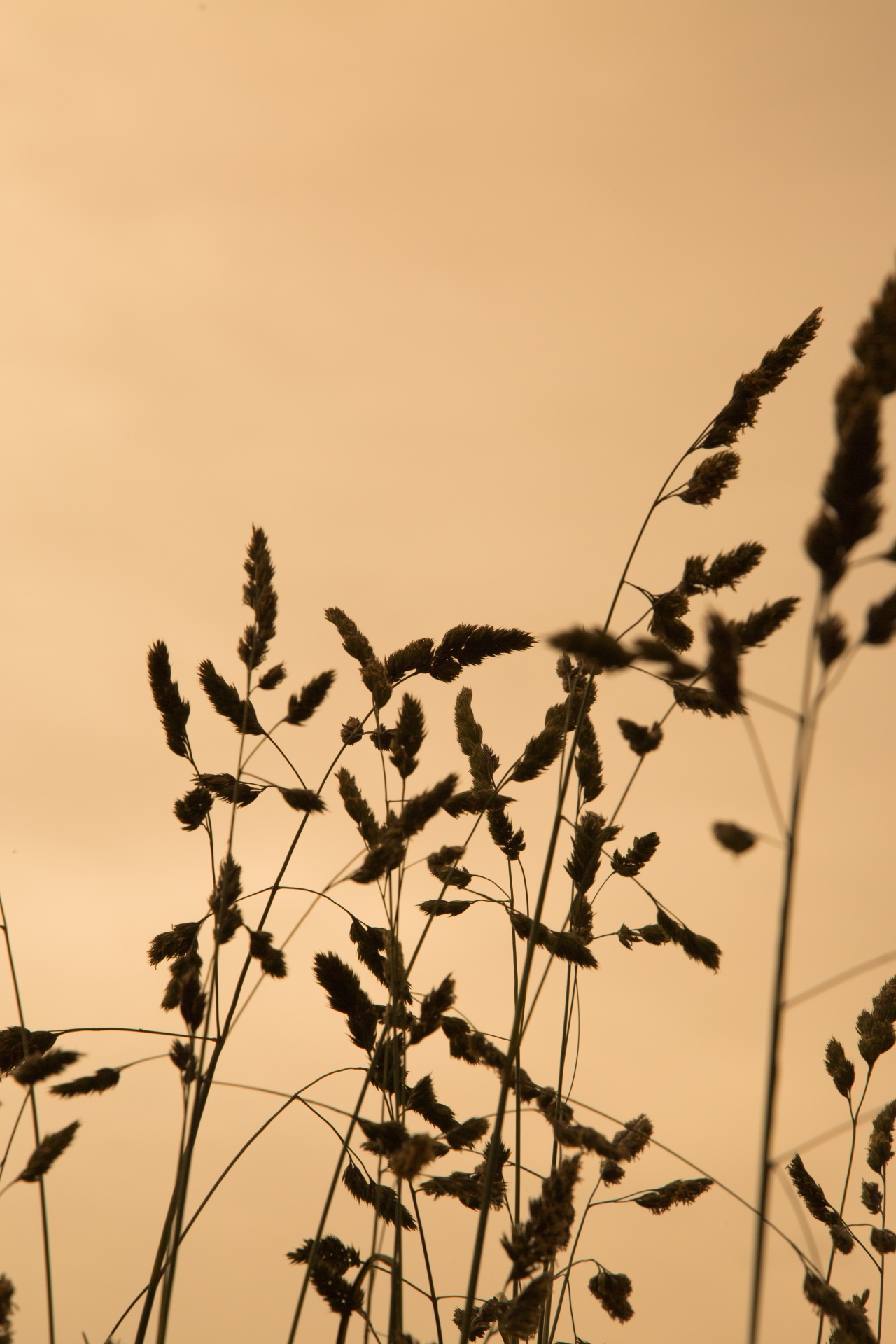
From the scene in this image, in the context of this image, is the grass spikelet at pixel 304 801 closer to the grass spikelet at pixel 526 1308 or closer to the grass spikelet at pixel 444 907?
the grass spikelet at pixel 444 907

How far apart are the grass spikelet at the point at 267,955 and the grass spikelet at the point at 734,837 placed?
110 centimetres

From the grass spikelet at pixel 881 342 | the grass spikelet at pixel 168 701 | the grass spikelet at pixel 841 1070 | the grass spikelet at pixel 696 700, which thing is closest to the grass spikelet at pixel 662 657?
the grass spikelet at pixel 881 342

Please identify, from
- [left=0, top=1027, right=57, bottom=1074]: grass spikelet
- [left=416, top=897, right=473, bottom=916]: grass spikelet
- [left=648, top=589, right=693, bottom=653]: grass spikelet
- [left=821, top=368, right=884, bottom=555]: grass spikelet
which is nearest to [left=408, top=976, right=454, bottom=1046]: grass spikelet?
[left=416, top=897, right=473, bottom=916]: grass spikelet

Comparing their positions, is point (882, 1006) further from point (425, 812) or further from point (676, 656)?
point (676, 656)

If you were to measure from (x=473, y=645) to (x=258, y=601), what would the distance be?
0.55m

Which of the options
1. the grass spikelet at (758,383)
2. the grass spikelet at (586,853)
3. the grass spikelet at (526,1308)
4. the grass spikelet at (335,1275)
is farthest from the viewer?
the grass spikelet at (586,853)

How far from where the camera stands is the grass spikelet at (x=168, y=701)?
245 centimetres

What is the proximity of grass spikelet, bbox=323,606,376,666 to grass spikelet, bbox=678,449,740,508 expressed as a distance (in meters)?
0.90

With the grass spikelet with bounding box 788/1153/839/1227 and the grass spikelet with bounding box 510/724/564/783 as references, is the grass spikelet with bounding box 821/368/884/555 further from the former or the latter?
the grass spikelet with bounding box 788/1153/839/1227

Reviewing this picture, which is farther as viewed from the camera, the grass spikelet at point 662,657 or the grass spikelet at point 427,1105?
the grass spikelet at point 427,1105

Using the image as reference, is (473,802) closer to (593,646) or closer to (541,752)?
(541,752)

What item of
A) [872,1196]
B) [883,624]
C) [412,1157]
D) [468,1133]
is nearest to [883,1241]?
[872,1196]

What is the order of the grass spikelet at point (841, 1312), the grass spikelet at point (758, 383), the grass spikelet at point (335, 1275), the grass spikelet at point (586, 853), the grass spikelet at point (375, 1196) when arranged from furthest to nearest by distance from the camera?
the grass spikelet at point (586, 853) < the grass spikelet at point (758, 383) < the grass spikelet at point (375, 1196) < the grass spikelet at point (335, 1275) < the grass spikelet at point (841, 1312)

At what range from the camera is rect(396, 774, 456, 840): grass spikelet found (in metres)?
1.99
